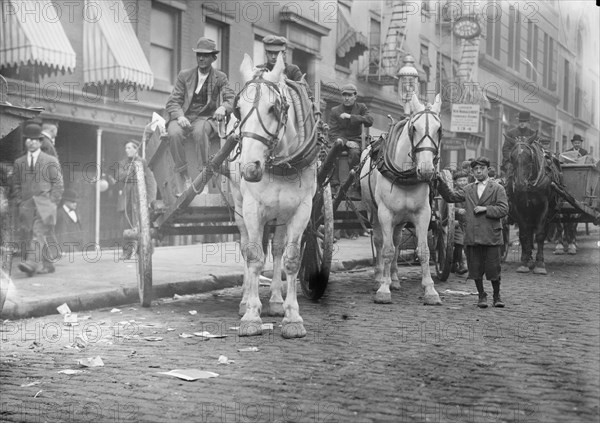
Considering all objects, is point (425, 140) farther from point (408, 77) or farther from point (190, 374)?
point (408, 77)

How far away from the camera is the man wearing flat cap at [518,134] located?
46.3 feet

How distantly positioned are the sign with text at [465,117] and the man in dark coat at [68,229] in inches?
443

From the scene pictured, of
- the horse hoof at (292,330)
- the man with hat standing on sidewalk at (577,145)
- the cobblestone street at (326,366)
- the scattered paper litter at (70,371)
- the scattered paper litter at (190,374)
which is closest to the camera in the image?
the cobblestone street at (326,366)

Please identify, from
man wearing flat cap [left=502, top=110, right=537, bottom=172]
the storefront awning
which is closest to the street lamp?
the storefront awning

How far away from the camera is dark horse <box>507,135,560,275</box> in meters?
13.8

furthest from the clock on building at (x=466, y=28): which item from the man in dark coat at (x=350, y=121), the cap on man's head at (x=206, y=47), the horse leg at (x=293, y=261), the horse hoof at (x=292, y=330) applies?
the horse hoof at (x=292, y=330)

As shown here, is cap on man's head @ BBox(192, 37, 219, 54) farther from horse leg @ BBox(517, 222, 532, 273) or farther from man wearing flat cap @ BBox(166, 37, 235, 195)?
horse leg @ BBox(517, 222, 532, 273)

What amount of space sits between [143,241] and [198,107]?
1620 millimetres

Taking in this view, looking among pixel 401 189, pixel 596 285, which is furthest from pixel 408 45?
pixel 401 189

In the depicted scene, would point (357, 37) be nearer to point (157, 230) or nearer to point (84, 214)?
point (84, 214)

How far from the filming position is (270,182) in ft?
24.1

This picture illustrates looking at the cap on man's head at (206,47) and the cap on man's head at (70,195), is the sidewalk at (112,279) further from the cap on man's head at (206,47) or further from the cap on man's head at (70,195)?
the cap on man's head at (206,47)

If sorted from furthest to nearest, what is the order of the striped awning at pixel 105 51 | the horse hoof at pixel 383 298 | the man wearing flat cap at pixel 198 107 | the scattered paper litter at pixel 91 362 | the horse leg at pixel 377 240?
the striped awning at pixel 105 51
the horse leg at pixel 377 240
the horse hoof at pixel 383 298
the man wearing flat cap at pixel 198 107
the scattered paper litter at pixel 91 362

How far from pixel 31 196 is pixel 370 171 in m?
4.83
